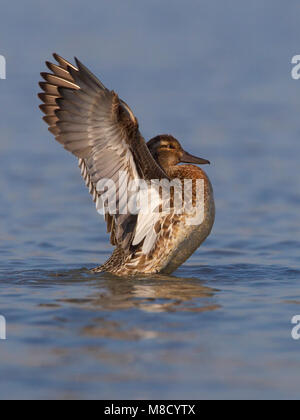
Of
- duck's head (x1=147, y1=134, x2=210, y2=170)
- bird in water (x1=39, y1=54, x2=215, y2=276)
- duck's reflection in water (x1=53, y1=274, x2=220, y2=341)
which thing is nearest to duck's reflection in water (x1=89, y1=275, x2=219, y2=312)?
duck's reflection in water (x1=53, y1=274, x2=220, y2=341)

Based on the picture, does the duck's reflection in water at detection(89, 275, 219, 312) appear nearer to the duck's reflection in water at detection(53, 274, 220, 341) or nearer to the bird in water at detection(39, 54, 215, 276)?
the duck's reflection in water at detection(53, 274, 220, 341)

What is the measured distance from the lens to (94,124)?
21.2 ft

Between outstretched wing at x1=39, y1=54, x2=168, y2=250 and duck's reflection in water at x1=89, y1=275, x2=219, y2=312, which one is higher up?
outstretched wing at x1=39, y1=54, x2=168, y2=250

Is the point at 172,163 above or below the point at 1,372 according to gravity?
above

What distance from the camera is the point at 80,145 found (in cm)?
650

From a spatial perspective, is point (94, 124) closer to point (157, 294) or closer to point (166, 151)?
point (166, 151)

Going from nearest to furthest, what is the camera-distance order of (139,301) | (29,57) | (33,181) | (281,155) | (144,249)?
(139,301) → (144,249) → (33,181) → (281,155) → (29,57)

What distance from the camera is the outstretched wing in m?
6.37

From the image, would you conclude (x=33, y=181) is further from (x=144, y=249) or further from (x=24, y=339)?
(x=24, y=339)

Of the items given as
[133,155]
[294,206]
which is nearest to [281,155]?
[294,206]

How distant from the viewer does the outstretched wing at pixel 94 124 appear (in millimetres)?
6367

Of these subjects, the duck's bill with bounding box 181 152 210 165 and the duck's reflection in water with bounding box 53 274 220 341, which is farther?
the duck's bill with bounding box 181 152 210 165
